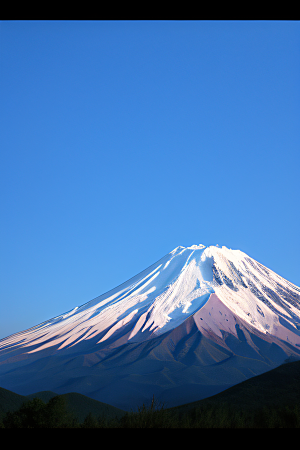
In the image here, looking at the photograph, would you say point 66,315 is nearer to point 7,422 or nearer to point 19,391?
point 19,391

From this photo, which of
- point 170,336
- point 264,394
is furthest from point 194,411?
point 170,336

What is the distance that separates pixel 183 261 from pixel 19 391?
79.1 feet

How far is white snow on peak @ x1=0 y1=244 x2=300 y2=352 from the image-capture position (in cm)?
3419

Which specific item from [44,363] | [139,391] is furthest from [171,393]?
[44,363]

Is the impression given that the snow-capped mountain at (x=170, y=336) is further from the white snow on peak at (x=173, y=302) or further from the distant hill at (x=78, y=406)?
the distant hill at (x=78, y=406)

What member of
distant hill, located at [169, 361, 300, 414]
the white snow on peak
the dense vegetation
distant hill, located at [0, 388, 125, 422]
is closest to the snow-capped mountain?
the white snow on peak

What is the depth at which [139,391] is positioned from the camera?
23609 mm

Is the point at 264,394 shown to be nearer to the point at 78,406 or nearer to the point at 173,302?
A: the point at 78,406

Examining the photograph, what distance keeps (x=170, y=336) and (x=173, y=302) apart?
4795 mm

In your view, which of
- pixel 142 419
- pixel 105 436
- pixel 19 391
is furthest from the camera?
pixel 19 391

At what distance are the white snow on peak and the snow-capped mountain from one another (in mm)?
113

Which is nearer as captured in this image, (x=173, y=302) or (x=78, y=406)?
(x=78, y=406)

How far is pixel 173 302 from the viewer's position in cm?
3622
